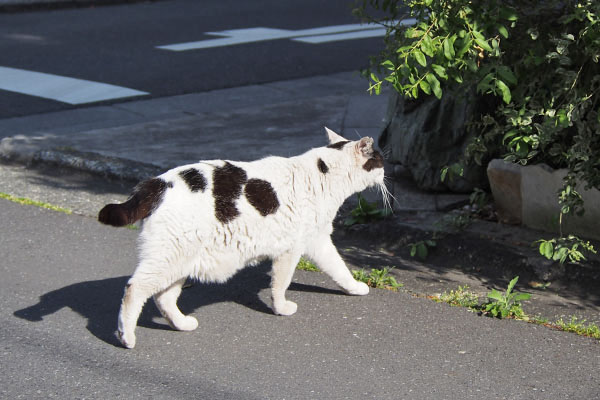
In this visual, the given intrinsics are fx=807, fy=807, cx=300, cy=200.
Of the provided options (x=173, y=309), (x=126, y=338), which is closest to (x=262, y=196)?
(x=173, y=309)

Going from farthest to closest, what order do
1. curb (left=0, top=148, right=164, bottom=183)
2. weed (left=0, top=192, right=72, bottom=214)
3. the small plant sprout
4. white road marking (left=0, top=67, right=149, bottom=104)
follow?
white road marking (left=0, top=67, right=149, bottom=104) < curb (left=0, top=148, right=164, bottom=183) < weed (left=0, top=192, right=72, bottom=214) < the small plant sprout

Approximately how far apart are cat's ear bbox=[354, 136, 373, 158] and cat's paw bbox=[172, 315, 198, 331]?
123 cm

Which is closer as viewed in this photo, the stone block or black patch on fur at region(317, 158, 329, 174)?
black patch on fur at region(317, 158, 329, 174)

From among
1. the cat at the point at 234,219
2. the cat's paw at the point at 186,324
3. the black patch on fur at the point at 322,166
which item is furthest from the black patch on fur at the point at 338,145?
the cat's paw at the point at 186,324

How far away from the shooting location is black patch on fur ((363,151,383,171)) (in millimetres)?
4281

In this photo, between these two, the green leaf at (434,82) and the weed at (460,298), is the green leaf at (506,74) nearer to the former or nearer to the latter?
the green leaf at (434,82)

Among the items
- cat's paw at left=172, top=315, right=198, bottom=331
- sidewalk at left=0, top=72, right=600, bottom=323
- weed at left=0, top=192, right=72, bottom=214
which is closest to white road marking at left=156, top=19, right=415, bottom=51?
sidewalk at left=0, top=72, right=600, bottom=323

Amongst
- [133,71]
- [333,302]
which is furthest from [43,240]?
[133,71]

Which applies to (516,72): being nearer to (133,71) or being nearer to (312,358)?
(312,358)

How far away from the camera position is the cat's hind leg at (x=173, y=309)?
4.08 metres

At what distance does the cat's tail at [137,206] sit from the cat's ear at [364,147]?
105cm

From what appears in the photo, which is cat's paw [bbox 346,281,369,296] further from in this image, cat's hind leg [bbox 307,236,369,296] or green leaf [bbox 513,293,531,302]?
green leaf [bbox 513,293,531,302]

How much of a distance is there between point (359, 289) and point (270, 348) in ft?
2.53

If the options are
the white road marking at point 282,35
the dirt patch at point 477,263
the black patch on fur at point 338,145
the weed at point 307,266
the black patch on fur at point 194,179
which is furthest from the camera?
the white road marking at point 282,35
